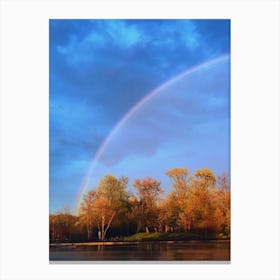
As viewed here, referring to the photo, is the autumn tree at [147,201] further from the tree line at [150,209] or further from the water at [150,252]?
the water at [150,252]

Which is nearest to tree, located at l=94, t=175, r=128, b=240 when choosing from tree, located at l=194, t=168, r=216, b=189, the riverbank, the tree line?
the tree line

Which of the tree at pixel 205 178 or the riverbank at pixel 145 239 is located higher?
the tree at pixel 205 178

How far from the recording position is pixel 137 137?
4.50 meters

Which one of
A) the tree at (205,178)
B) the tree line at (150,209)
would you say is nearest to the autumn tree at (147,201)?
the tree line at (150,209)

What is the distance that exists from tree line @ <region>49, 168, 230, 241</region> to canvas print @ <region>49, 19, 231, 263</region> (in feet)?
0.04

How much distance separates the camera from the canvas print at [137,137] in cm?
443

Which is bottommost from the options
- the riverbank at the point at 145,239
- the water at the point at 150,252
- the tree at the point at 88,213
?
the water at the point at 150,252
